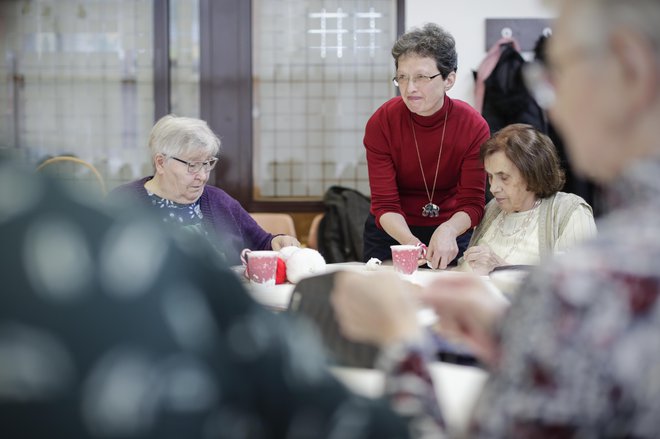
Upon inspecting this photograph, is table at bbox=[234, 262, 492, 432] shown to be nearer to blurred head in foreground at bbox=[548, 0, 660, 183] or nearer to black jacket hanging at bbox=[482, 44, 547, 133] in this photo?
blurred head in foreground at bbox=[548, 0, 660, 183]

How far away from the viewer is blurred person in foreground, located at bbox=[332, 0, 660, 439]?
1.97 feet

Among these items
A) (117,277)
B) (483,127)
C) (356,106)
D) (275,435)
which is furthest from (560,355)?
(356,106)

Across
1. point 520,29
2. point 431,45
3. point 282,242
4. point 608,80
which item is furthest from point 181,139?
point 520,29

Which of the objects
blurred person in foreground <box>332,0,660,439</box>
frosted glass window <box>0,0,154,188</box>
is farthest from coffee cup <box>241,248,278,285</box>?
frosted glass window <box>0,0,154,188</box>

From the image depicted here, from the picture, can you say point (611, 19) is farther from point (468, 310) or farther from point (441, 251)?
point (441, 251)

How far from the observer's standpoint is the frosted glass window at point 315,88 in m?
4.90

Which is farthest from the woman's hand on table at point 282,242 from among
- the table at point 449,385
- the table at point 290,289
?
the table at point 449,385

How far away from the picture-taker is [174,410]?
0.58m

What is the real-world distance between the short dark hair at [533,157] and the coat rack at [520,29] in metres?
2.23

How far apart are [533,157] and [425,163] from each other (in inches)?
16.3

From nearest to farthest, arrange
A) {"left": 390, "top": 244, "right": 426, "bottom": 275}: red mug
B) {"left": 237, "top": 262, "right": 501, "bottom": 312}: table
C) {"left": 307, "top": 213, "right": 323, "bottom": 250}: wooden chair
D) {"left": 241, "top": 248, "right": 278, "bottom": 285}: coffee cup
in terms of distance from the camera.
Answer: {"left": 237, "top": 262, "right": 501, "bottom": 312}: table → {"left": 241, "top": 248, "right": 278, "bottom": 285}: coffee cup → {"left": 390, "top": 244, "right": 426, "bottom": 275}: red mug → {"left": 307, "top": 213, "right": 323, "bottom": 250}: wooden chair

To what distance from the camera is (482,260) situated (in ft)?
7.71

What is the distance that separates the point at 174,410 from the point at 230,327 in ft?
0.28

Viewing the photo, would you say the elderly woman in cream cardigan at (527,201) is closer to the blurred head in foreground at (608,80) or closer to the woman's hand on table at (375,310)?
the woman's hand on table at (375,310)
